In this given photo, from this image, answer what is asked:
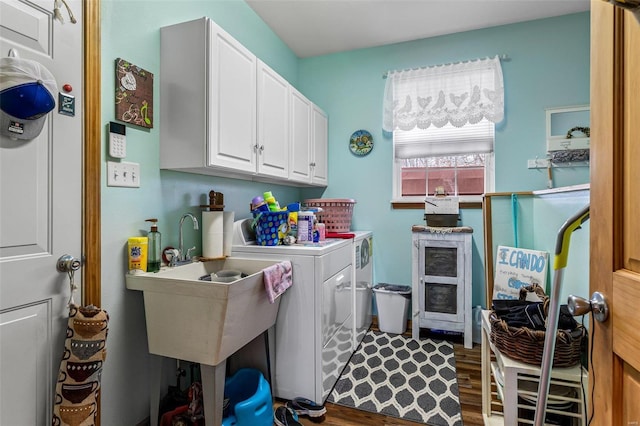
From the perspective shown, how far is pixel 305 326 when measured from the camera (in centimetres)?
181

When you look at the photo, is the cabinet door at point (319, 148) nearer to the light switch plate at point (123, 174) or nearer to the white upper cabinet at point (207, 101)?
the white upper cabinet at point (207, 101)

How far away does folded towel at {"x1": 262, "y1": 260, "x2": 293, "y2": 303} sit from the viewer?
1550 millimetres

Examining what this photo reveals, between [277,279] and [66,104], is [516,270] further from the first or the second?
[66,104]

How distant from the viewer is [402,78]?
3.01m

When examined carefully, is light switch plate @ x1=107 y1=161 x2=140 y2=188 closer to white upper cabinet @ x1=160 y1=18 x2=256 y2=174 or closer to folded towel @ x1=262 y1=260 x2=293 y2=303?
white upper cabinet @ x1=160 y1=18 x2=256 y2=174

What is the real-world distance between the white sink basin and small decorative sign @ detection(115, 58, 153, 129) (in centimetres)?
77

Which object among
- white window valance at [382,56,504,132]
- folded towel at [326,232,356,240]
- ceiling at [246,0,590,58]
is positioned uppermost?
ceiling at [246,0,590,58]

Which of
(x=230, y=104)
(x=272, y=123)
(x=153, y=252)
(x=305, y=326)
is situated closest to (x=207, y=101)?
(x=230, y=104)

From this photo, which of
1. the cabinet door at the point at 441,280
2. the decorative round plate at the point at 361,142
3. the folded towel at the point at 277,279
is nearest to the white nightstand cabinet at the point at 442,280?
the cabinet door at the point at 441,280

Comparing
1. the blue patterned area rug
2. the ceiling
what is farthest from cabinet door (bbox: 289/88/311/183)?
the blue patterned area rug

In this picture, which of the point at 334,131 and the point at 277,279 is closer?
the point at 277,279

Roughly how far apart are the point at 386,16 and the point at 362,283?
2.31m

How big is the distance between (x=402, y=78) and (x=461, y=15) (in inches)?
26.2

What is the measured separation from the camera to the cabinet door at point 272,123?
206 cm
